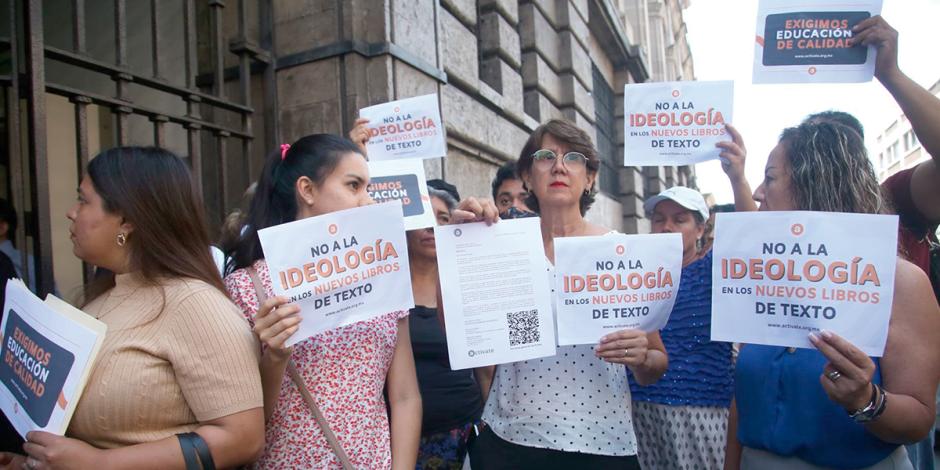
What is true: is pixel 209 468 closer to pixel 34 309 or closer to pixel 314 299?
pixel 314 299

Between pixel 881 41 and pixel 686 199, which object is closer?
pixel 881 41

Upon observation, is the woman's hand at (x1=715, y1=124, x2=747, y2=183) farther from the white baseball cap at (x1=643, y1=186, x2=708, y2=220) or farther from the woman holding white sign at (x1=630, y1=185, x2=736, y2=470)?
the white baseball cap at (x1=643, y1=186, x2=708, y2=220)

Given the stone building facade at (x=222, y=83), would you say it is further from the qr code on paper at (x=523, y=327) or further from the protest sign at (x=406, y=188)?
the qr code on paper at (x=523, y=327)

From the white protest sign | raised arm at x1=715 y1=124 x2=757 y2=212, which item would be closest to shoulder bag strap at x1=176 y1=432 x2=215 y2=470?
the white protest sign

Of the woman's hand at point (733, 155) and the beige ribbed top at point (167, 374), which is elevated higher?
the woman's hand at point (733, 155)

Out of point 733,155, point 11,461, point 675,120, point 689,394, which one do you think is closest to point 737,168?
point 733,155

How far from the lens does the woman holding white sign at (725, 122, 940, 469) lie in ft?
5.39

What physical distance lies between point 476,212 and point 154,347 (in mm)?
1008

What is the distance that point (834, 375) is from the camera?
1.64 meters

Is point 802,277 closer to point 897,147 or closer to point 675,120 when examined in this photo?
point 675,120

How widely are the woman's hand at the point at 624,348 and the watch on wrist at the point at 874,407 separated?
0.59 metres

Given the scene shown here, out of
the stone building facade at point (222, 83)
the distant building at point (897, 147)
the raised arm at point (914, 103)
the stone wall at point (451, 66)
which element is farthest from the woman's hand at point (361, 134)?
the distant building at point (897, 147)

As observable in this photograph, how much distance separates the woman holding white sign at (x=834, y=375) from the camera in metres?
1.64

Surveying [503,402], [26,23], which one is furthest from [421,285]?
[26,23]
